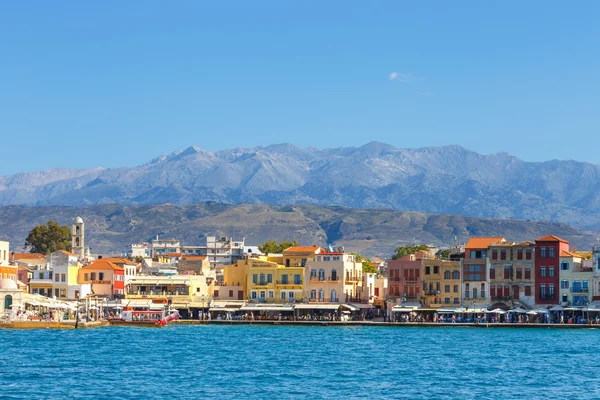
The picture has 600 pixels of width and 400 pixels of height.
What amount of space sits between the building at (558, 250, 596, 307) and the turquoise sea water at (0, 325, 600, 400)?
A: 973 centimetres

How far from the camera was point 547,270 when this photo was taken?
10150cm

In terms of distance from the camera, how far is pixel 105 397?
4838 cm

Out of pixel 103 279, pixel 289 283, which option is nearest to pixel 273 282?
pixel 289 283

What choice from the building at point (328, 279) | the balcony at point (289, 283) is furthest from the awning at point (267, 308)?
the balcony at point (289, 283)

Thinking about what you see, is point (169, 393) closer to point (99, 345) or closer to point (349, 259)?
point (99, 345)

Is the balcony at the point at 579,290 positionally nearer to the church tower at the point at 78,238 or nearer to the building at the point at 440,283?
the building at the point at 440,283

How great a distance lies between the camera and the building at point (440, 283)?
344 ft

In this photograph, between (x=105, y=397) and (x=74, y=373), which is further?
(x=74, y=373)

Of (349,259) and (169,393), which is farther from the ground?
(349,259)

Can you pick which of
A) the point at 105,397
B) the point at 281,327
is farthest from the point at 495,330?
the point at 105,397

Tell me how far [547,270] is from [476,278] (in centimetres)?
645

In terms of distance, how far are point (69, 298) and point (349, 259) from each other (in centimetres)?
2694

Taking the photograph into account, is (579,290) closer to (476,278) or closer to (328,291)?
(476,278)

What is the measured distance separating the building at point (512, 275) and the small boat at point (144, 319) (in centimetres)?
2924
